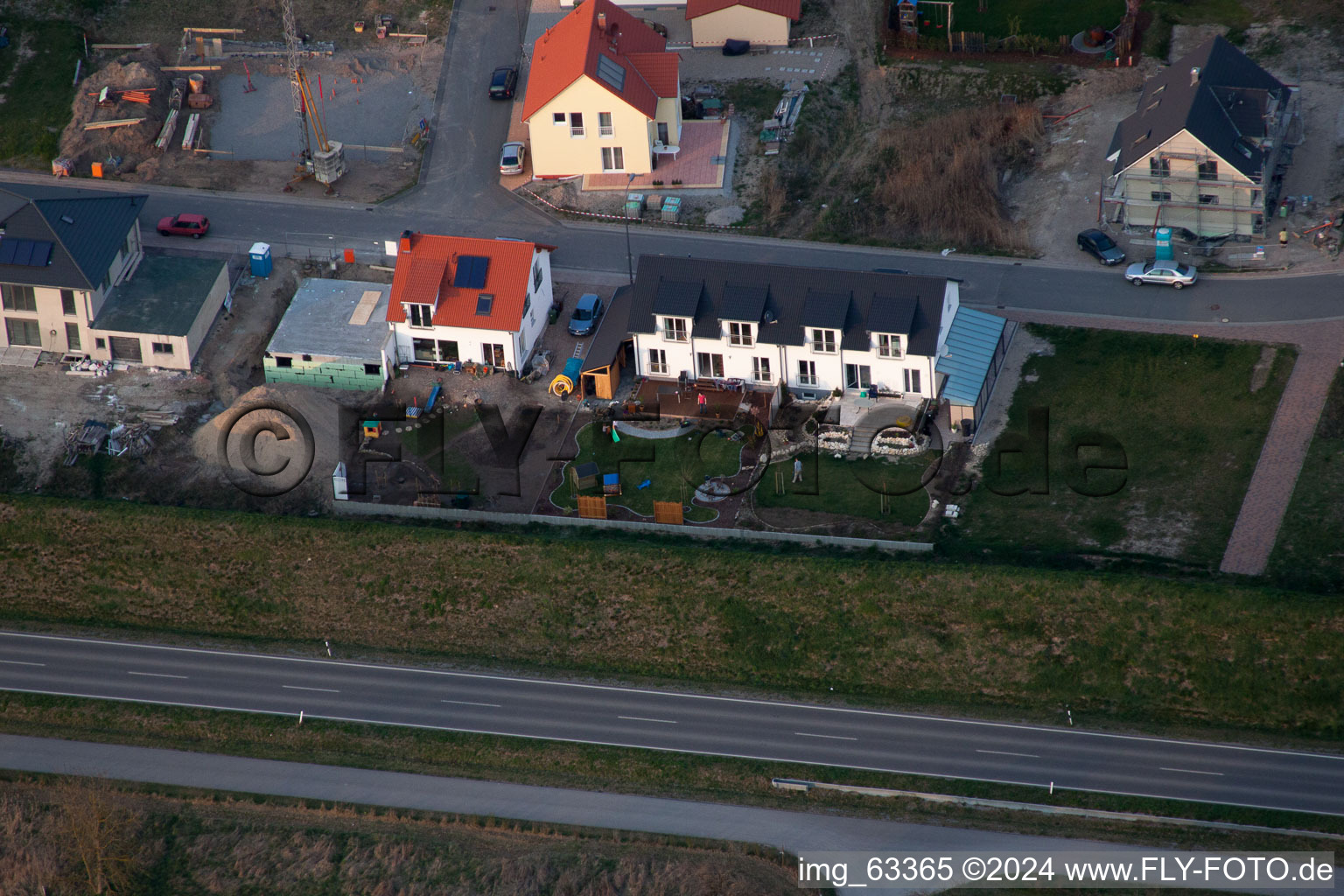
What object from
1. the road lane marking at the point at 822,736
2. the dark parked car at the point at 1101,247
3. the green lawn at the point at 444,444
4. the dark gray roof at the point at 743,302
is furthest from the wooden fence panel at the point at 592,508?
the dark parked car at the point at 1101,247

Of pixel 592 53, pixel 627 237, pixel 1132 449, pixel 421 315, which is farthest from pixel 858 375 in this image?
pixel 592 53

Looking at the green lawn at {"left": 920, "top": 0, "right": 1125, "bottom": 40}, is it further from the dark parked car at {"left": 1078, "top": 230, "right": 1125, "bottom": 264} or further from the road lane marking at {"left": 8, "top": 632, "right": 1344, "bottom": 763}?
the road lane marking at {"left": 8, "top": 632, "right": 1344, "bottom": 763}

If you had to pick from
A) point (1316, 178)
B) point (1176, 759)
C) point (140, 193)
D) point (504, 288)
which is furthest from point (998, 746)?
point (140, 193)

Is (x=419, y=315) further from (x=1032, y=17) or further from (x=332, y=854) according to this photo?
(x=1032, y=17)

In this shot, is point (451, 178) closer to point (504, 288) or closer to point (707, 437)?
point (504, 288)

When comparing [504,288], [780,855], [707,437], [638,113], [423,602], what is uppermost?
[638,113]

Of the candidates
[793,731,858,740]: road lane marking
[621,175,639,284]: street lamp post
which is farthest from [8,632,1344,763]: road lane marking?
[621,175,639,284]: street lamp post

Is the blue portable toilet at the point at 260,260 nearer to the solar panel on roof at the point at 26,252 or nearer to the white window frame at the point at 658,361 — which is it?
the solar panel on roof at the point at 26,252
